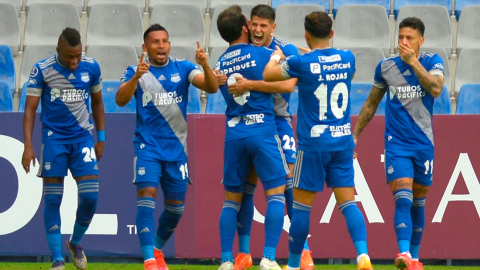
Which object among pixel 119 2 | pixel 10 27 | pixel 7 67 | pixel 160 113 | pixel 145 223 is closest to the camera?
pixel 145 223

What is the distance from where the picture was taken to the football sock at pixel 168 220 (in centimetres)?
649

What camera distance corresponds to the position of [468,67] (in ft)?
35.1

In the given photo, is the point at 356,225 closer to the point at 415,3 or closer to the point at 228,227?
the point at 228,227

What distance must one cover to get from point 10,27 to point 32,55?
3.15ft

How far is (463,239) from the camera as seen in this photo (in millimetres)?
7586

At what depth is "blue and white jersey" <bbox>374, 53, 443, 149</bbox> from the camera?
6352 mm

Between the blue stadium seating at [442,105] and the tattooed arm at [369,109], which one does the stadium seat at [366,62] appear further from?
the tattooed arm at [369,109]

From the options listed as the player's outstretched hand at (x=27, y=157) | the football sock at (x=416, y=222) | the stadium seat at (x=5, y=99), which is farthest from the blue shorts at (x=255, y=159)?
the stadium seat at (x=5, y=99)

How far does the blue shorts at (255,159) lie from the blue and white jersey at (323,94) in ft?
1.42

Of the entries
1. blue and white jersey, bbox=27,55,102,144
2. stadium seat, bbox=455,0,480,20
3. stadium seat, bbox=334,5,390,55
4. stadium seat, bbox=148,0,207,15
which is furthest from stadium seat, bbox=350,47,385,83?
blue and white jersey, bbox=27,55,102,144

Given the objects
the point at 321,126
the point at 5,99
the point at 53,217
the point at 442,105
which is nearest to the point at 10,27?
the point at 5,99

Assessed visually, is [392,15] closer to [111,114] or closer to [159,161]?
[111,114]

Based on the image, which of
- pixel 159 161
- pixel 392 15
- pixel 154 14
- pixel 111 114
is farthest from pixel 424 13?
pixel 159 161

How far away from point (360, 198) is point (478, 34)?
5.06 m
